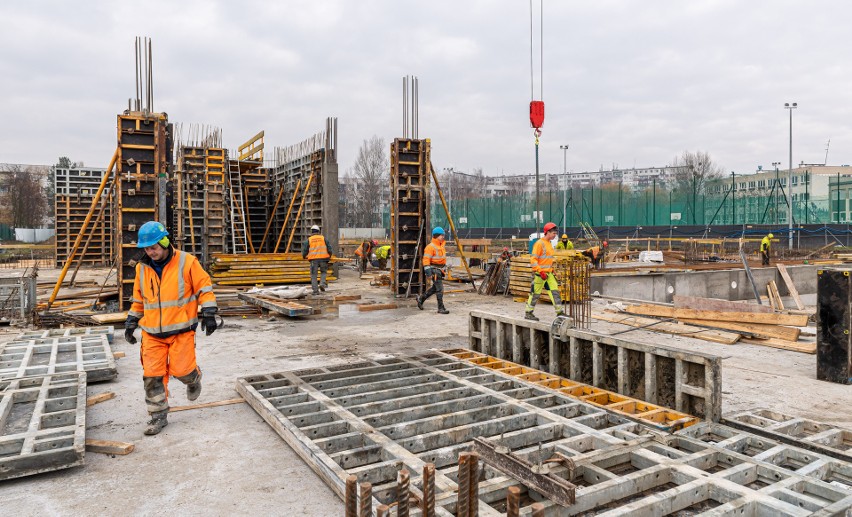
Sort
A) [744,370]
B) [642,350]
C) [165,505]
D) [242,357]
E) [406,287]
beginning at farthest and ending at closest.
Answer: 1. [406,287]
2. [242,357]
3. [744,370]
4. [642,350]
5. [165,505]

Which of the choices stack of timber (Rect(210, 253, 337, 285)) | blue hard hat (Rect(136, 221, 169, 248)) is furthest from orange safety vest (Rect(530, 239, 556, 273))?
stack of timber (Rect(210, 253, 337, 285))

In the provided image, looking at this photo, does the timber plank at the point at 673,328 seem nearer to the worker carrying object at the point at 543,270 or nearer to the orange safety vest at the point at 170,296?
the worker carrying object at the point at 543,270

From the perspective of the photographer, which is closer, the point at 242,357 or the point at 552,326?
the point at 552,326

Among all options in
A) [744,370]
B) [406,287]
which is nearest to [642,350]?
[744,370]

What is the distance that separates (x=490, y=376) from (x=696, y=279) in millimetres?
14704

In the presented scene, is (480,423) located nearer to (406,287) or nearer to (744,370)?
(744,370)

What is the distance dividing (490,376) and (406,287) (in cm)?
979

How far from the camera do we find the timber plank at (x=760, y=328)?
9492mm

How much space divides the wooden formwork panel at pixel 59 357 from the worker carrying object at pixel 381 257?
1437cm

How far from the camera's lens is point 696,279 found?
63.6ft

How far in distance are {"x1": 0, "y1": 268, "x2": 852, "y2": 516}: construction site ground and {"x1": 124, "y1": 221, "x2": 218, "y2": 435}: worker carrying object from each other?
455mm

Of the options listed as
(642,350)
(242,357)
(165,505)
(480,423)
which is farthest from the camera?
(242,357)

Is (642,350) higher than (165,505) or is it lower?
higher

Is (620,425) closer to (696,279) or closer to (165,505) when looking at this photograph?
(165,505)
